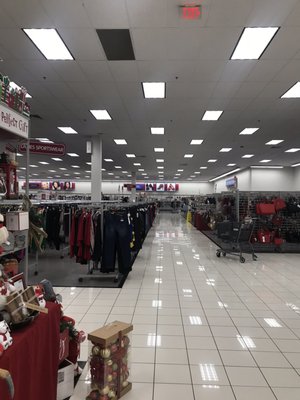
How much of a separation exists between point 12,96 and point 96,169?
9407mm

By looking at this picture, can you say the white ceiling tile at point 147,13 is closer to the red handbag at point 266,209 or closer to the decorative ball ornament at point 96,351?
the decorative ball ornament at point 96,351

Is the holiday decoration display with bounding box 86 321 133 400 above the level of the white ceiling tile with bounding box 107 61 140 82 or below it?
below

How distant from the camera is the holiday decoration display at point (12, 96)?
1.85 metres

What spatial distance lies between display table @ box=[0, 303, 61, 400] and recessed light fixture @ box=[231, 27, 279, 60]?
14.9ft

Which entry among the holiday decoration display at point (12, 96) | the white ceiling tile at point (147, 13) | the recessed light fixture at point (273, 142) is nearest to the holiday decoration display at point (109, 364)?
the holiday decoration display at point (12, 96)

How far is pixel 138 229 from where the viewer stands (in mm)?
7348

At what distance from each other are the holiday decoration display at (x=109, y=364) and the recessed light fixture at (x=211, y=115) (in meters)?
7.06

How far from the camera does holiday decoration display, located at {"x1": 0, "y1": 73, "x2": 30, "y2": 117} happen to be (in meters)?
1.85

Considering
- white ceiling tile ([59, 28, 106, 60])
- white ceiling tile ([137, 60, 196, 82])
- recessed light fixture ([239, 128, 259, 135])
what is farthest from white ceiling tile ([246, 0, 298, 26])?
recessed light fixture ([239, 128, 259, 135])

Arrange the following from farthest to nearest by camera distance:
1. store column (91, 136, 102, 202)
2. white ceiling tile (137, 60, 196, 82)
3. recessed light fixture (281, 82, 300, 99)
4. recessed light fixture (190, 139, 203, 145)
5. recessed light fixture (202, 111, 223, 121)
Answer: recessed light fixture (190, 139, 203, 145) < store column (91, 136, 102, 202) < recessed light fixture (202, 111, 223, 121) < recessed light fixture (281, 82, 300, 99) < white ceiling tile (137, 60, 196, 82)

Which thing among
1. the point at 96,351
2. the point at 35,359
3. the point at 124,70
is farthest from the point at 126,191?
the point at 35,359

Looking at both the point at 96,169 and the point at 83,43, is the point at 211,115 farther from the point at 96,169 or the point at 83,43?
the point at 96,169

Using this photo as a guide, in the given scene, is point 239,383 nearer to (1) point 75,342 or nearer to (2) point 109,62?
(1) point 75,342

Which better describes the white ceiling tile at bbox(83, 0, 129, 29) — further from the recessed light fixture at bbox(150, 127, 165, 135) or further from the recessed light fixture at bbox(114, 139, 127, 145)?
the recessed light fixture at bbox(114, 139, 127, 145)
